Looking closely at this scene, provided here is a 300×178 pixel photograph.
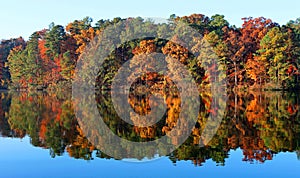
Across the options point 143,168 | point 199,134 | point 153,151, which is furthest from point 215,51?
point 143,168

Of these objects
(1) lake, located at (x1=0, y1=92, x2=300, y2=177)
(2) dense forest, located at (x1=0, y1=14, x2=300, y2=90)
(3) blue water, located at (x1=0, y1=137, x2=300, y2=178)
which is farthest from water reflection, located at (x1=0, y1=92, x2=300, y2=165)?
(2) dense forest, located at (x1=0, y1=14, x2=300, y2=90)

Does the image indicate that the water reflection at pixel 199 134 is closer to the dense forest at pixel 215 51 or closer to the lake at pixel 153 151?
the lake at pixel 153 151

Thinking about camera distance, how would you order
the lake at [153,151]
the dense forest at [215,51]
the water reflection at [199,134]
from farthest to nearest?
the dense forest at [215,51]
the water reflection at [199,134]
the lake at [153,151]

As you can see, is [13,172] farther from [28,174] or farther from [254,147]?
[254,147]

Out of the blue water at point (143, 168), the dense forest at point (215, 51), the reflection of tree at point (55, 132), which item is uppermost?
the dense forest at point (215, 51)

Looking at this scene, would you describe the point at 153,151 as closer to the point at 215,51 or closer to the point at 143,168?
the point at 143,168

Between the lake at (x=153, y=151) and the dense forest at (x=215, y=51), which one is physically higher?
the dense forest at (x=215, y=51)

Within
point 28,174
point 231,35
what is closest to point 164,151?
point 28,174

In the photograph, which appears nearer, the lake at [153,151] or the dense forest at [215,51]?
the lake at [153,151]

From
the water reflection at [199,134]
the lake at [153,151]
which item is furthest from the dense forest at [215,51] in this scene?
the lake at [153,151]

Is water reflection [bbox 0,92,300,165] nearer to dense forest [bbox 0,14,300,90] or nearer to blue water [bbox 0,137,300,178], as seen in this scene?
blue water [bbox 0,137,300,178]
